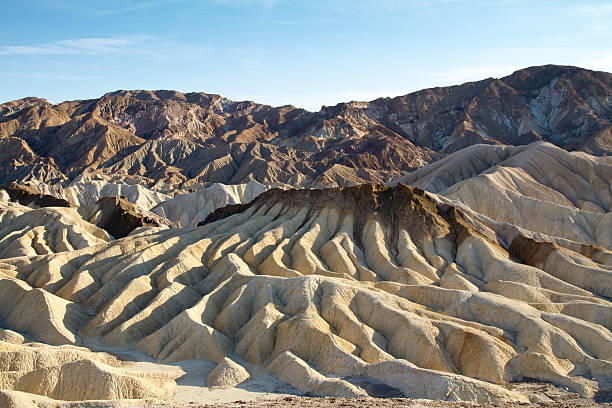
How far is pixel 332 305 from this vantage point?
4231 cm

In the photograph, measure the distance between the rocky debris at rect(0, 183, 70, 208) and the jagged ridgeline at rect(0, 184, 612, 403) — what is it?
51634 millimetres

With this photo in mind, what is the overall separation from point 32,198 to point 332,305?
3494 inches

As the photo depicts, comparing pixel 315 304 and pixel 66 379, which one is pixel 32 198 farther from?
pixel 66 379

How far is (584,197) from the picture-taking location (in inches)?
3922

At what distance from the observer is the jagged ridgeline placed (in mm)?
33562

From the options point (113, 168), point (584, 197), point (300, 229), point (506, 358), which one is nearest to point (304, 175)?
point (113, 168)

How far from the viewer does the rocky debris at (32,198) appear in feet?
350

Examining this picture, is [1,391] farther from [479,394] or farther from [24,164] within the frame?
[24,164]

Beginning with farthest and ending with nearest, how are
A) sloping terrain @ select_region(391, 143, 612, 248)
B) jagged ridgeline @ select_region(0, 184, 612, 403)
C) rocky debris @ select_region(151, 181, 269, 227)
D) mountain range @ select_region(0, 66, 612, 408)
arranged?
rocky debris @ select_region(151, 181, 269, 227)
sloping terrain @ select_region(391, 143, 612, 248)
jagged ridgeline @ select_region(0, 184, 612, 403)
mountain range @ select_region(0, 66, 612, 408)

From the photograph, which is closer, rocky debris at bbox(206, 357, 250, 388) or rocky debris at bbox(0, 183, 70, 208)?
rocky debris at bbox(206, 357, 250, 388)

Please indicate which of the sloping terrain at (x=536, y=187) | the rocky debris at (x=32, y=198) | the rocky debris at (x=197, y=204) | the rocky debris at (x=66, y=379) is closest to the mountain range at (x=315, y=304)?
the rocky debris at (x=66, y=379)

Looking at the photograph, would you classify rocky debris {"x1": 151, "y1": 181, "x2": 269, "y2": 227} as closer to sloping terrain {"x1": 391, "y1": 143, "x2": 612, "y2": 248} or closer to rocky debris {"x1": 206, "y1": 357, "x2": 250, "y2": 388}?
sloping terrain {"x1": 391, "y1": 143, "x2": 612, "y2": 248}

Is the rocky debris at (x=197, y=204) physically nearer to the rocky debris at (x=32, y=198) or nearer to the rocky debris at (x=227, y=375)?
the rocky debris at (x=32, y=198)

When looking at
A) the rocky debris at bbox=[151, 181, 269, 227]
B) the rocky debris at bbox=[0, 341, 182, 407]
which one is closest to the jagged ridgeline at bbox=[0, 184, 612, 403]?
the rocky debris at bbox=[0, 341, 182, 407]
